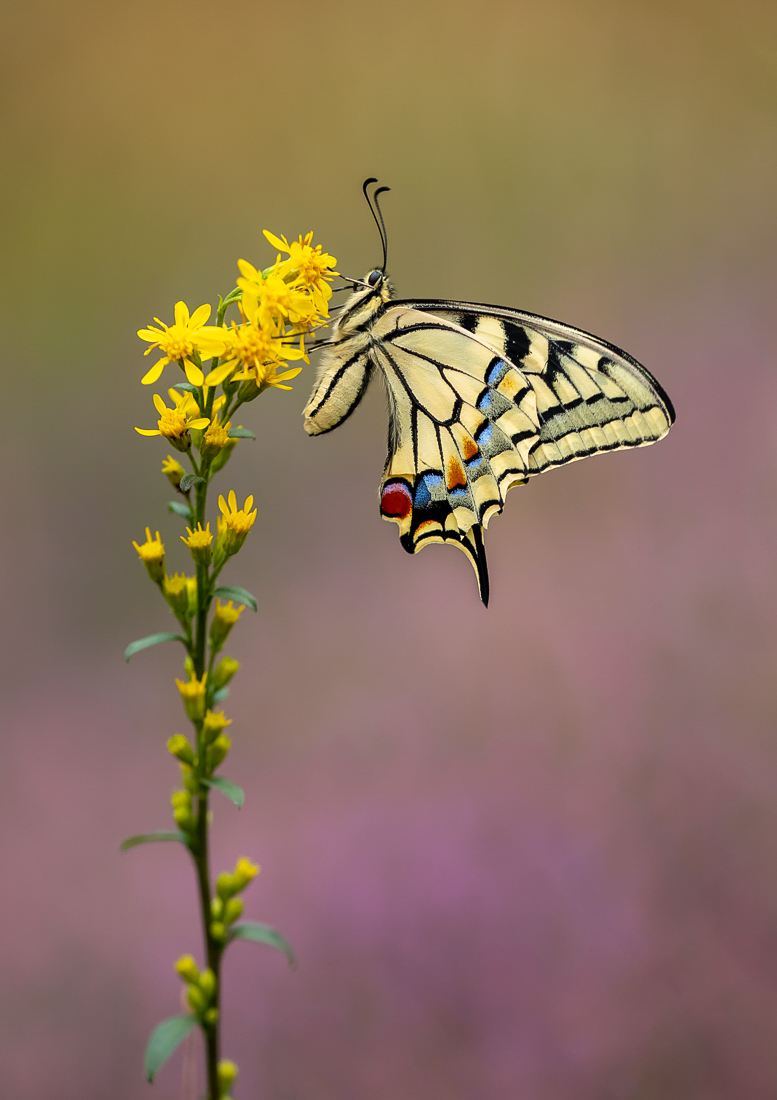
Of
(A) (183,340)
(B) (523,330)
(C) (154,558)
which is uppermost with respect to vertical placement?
(B) (523,330)

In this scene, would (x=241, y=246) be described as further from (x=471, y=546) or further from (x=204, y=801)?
(x=204, y=801)

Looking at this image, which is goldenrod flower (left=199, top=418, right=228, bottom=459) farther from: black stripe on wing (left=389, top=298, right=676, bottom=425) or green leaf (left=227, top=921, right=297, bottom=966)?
black stripe on wing (left=389, top=298, right=676, bottom=425)

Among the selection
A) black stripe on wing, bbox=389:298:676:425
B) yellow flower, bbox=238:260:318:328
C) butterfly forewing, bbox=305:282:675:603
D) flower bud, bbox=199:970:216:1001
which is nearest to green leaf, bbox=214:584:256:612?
yellow flower, bbox=238:260:318:328

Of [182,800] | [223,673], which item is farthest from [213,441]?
[182,800]

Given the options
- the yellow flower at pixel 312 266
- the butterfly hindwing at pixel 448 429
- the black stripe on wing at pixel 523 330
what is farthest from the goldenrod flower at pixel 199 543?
the black stripe on wing at pixel 523 330

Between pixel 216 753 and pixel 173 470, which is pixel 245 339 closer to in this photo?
pixel 173 470

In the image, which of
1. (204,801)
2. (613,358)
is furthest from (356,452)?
(204,801)

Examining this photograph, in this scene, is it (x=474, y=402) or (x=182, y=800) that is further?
(x=474, y=402)
